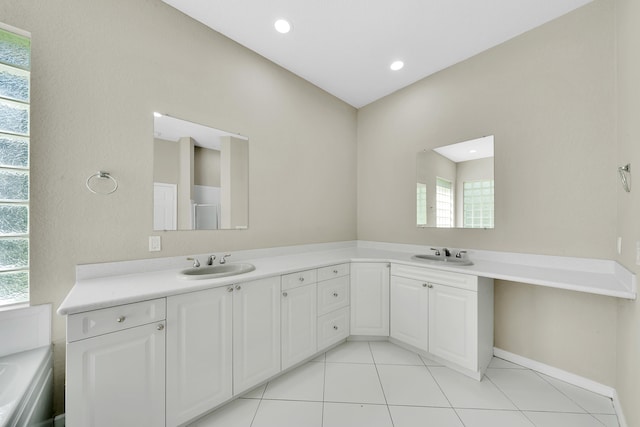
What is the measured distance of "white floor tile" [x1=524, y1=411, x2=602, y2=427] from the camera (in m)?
1.46

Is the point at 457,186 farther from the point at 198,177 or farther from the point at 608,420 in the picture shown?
the point at 198,177

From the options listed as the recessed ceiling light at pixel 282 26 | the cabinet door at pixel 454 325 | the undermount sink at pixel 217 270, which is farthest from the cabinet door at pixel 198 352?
the recessed ceiling light at pixel 282 26

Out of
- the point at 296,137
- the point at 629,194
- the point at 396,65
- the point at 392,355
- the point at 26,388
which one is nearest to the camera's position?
the point at 26,388

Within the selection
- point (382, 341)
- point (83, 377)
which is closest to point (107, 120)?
point (83, 377)

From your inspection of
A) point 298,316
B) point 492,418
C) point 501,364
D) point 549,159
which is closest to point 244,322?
point 298,316

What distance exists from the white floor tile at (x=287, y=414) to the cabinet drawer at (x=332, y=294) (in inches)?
26.1

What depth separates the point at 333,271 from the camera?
2252mm

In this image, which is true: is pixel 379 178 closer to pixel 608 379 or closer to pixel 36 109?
pixel 608 379

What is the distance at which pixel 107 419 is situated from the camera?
1173 millimetres

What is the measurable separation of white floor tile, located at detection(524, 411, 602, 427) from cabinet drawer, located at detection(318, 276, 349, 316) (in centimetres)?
143

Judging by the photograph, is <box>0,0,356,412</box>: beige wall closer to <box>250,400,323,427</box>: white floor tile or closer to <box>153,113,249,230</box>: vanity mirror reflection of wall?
<box>153,113,249,230</box>: vanity mirror reflection of wall

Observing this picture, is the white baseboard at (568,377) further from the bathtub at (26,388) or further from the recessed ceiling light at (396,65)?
the bathtub at (26,388)

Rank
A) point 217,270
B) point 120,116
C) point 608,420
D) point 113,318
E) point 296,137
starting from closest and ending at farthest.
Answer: point 113,318 < point 608,420 < point 120,116 < point 217,270 < point 296,137

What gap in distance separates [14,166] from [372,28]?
260 cm
